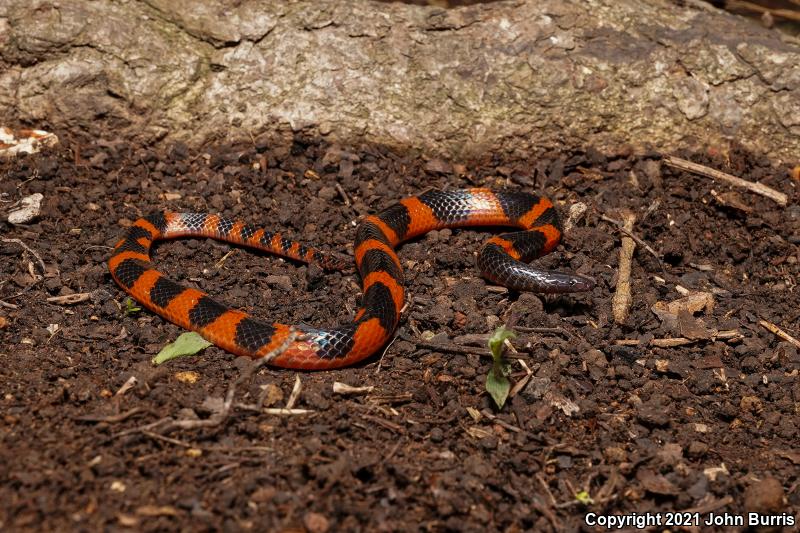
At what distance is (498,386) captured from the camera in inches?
221

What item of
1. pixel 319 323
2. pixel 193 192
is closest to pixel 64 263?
pixel 193 192

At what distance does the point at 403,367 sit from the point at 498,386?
86 cm

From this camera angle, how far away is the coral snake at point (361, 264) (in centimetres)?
606

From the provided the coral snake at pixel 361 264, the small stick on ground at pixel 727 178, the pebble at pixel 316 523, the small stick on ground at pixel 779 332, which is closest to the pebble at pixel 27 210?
the coral snake at pixel 361 264

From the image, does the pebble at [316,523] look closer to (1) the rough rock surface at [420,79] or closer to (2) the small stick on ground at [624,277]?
(2) the small stick on ground at [624,277]

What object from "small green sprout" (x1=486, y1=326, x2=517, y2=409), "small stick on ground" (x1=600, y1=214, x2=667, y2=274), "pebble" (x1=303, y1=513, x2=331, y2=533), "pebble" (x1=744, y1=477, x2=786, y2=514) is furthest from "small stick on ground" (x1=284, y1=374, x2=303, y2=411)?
"small stick on ground" (x1=600, y1=214, x2=667, y2=274)

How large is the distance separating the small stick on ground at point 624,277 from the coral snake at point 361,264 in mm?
284

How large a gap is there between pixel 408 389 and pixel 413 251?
2241 mm

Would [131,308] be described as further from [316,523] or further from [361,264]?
[316,523]

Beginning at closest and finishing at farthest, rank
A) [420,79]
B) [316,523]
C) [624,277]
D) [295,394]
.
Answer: [316,523] → [295,394] → [624,277] → [420,79]

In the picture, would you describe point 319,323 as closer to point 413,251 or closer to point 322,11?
point 413,251

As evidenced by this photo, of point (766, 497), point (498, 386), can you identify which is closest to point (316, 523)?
point (498, 386)

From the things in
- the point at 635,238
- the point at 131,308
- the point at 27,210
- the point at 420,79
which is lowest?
the point at 131,308

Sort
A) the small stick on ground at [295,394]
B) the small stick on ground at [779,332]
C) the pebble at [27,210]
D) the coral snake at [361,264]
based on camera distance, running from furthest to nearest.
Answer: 1. the pebble at [27,210]
2. the small stick on ground at [779,332]
3. the coral snake at [361,264]
4. the small stick on ground at [295,394]
